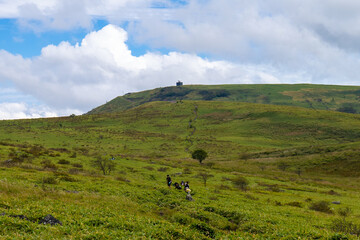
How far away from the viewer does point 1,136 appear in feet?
471

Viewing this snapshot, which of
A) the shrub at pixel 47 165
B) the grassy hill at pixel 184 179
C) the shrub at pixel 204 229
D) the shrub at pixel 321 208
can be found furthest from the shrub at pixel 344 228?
the shrub at pixel 47 165

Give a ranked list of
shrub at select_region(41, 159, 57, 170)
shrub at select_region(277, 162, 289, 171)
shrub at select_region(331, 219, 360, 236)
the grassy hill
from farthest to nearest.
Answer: shrub at select_region(277, 162, 289, 171)
shrub at select_region(41, 159, 57, 170)
shrub at select_region(331, 219, 360, 236)
the grassy hill

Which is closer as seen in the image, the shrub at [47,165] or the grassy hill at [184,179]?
the grassy hill at [184,179]

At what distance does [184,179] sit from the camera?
5878cm

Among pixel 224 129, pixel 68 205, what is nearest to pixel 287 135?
pixel 224 129

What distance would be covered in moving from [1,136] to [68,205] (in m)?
156

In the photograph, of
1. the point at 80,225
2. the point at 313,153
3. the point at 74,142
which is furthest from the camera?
the point at 74,142

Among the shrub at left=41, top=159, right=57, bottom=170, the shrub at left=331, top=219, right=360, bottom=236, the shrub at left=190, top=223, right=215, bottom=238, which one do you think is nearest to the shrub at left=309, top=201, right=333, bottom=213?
the shrub at left=331, top=219, right=360, bottom=236

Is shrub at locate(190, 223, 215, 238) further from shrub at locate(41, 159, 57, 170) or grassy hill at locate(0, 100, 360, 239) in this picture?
shrub at locate(41, 159, 57, 170)

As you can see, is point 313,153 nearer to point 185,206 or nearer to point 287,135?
point 287,135

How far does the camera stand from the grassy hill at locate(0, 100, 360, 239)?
664 inches

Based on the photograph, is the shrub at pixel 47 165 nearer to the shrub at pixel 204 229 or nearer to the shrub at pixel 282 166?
the shrub at pixel 204 229

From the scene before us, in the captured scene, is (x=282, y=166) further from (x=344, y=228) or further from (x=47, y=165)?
(x=47, y=165)

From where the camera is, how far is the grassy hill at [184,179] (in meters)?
16.9
